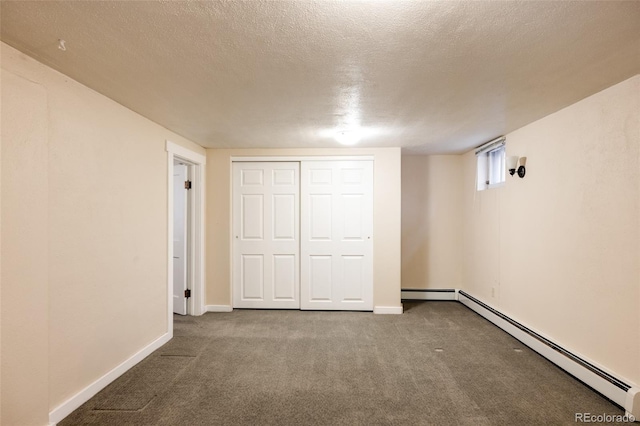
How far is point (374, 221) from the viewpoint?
14.4 ft

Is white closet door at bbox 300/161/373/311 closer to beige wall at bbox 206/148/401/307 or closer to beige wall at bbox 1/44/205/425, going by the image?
beige wall at bbox 206/148/401/307

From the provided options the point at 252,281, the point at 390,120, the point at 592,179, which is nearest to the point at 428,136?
the point at 390,120

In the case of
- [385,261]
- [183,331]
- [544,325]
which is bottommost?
[183,331]

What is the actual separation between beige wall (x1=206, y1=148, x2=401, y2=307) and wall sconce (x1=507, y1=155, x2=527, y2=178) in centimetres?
132

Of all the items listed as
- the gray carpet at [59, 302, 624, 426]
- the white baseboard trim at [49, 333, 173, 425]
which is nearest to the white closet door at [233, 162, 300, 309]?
the gray carpet at [59, 302, 624, 426]

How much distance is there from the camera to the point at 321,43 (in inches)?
65.3

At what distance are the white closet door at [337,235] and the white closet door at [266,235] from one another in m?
0.15

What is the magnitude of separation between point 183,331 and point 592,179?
4.19 m

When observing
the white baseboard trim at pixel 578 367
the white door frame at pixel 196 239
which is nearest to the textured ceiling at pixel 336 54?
the white door frame at pixel 196 239

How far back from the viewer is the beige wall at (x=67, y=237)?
1746 mm

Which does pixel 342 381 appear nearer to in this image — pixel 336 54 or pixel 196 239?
pixel 336 54

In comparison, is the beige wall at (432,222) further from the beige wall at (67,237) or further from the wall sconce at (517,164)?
the beige wall at (67,237)

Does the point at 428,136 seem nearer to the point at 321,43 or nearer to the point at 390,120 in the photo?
the point at 390,120

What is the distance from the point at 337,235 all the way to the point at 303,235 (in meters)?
0.48
